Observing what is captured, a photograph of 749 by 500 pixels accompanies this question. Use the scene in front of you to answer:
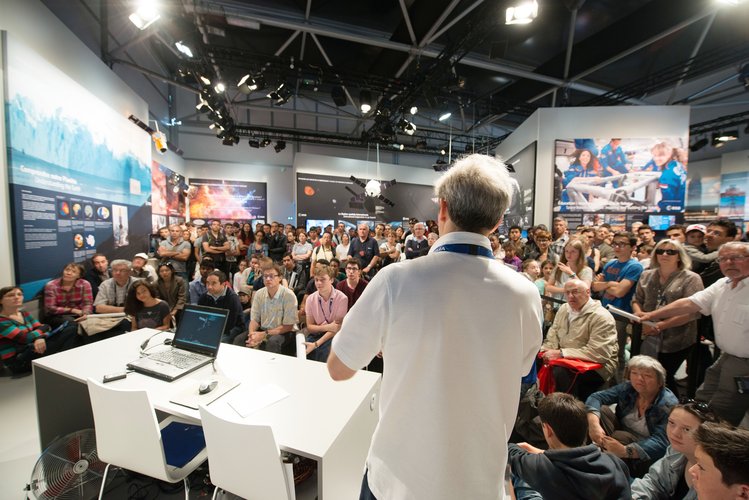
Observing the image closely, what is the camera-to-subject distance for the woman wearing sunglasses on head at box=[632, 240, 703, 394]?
260 centimetres

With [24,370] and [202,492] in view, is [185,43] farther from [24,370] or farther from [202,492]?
[202,492]

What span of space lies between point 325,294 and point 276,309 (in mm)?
582

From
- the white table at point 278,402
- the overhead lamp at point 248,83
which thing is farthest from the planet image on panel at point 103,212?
the white table at point 278,402

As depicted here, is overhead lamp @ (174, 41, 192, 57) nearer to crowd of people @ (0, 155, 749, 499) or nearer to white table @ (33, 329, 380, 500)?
crowd of people @ (0, 155, 749, 499)

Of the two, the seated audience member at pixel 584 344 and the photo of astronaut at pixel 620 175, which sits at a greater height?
the photo of astronaut at pixel 620 175

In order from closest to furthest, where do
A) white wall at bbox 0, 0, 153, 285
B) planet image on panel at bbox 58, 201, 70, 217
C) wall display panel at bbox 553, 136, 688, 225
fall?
white wall at bbox 0, 0, 153, 285 → planet image on panel at bbox 58, 201, 70, 217 → wall display panel at bbox 553, 136, 688, 225

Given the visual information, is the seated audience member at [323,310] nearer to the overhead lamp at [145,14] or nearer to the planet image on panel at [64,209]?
the planet image on panel at [64,209]

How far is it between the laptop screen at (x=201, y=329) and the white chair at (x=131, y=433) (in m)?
0.65

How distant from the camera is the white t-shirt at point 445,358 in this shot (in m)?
0.77

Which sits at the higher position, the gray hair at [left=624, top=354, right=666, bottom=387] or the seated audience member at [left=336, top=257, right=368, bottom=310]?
the seated audience member at [left=336, top=257, right=368, bottom=310]

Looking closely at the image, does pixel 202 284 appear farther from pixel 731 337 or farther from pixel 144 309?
pixel 731 337

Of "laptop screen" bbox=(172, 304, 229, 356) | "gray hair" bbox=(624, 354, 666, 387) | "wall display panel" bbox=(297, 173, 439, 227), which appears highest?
"wall display panel" bbox=(297, 173, 439, 227)

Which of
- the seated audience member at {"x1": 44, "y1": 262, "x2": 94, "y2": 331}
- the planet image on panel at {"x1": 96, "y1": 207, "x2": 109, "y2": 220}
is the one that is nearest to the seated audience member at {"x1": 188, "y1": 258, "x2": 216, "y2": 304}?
the seated audience member at {"x1": 44, "y1": 262, "x2": 94, "y2": 331}

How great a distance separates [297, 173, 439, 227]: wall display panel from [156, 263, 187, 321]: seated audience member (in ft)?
20.2
